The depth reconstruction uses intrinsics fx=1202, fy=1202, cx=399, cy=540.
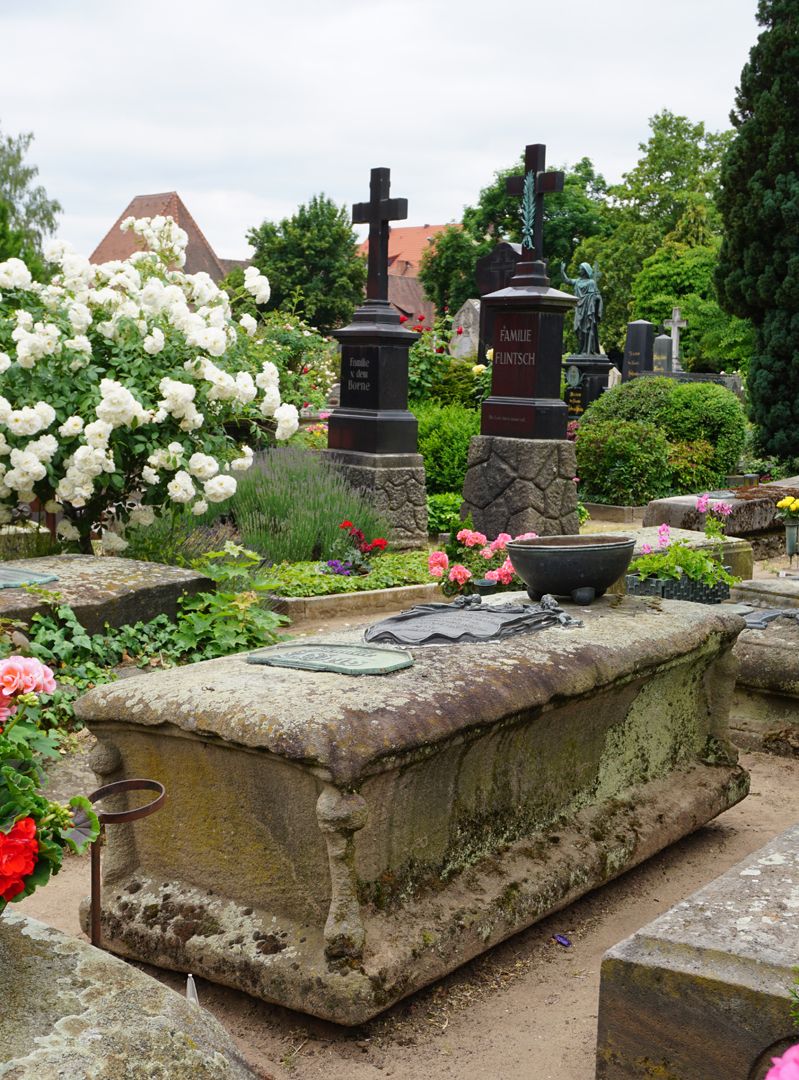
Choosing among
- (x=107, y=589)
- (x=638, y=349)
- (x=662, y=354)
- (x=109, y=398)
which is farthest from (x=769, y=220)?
(x=662, y=354)

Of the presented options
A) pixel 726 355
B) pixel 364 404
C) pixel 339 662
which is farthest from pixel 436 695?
pixel 726 355

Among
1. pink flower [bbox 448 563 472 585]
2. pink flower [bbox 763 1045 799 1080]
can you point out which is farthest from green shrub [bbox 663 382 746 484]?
pink flower [bbox 763 1045 799 1080]

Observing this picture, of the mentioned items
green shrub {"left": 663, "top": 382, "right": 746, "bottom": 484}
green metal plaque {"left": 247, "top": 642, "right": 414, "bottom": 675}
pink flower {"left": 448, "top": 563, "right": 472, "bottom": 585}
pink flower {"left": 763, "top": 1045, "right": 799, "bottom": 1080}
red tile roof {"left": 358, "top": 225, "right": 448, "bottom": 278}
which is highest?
red tile roof {"left": 358, "top": 225, "right": 448, "bottom": 278}

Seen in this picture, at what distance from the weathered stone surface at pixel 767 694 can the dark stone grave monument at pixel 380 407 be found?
545 centimetres

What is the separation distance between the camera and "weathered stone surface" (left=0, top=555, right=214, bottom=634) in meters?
5.69

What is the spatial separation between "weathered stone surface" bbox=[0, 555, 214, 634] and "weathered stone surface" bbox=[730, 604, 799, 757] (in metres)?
2.86

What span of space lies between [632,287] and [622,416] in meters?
29.5

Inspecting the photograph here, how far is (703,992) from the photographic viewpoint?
244 centimetres

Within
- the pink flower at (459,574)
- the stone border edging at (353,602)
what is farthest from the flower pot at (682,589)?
the stone border edging at (353,602)

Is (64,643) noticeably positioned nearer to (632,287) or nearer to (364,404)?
(364,404)

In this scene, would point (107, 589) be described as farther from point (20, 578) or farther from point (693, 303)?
point (693, 303)

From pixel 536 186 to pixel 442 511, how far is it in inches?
131

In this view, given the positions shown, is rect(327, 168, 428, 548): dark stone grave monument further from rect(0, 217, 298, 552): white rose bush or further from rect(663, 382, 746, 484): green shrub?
rect(663, 382, 746, 484): green shrub

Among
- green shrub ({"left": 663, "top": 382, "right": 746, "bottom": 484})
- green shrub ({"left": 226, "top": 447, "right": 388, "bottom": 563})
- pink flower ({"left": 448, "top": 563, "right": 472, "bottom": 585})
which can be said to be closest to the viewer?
pink flower ({"left": 448, "top": 563, "right": 472, "bottom": 585})
